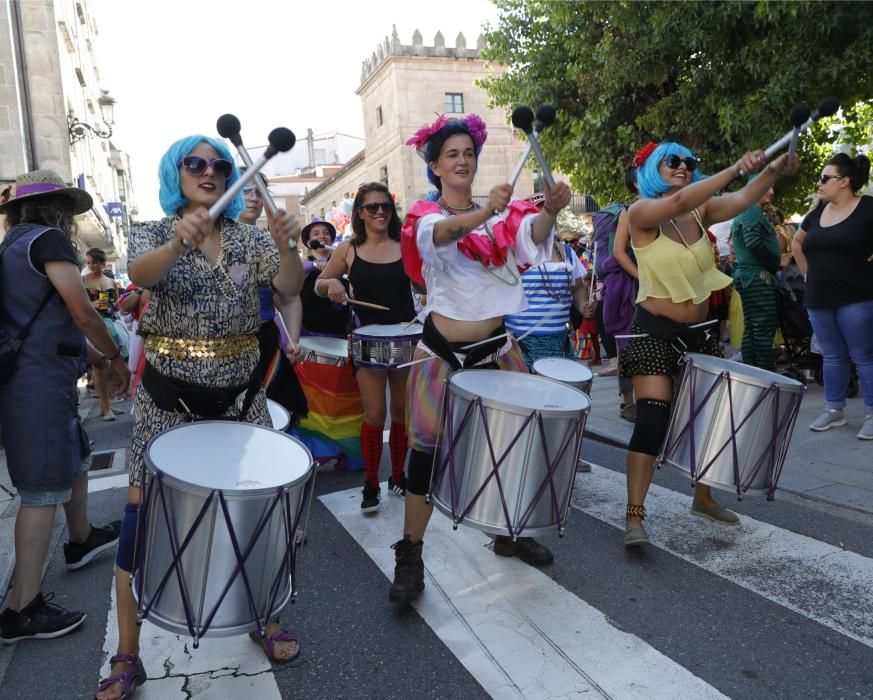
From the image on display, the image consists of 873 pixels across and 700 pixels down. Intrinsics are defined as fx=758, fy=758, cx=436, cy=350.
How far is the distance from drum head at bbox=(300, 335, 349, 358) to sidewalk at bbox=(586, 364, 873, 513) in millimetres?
2366

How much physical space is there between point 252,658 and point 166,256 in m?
1.57

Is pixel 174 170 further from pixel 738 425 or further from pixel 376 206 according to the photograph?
pixel 738 425

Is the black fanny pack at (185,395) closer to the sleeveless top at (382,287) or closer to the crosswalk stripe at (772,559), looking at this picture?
the sleeveless top at (382,287)

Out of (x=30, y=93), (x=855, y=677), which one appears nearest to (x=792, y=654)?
(x=855, y=677)

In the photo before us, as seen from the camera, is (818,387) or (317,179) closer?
(818,387)

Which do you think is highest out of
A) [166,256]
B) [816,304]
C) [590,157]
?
[590,157]

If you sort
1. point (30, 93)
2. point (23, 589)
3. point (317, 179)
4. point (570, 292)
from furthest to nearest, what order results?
point (317, 179) < point (30, 93) < point (570, 292) < point (23, 589)

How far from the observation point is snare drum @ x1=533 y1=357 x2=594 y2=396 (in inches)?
174

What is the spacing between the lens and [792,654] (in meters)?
2.73

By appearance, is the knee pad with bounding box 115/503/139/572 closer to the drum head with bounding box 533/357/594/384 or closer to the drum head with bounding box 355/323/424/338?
the drum head with bounding box 355/323/424/338

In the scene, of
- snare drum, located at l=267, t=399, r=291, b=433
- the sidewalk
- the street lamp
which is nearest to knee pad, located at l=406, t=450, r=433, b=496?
snare drum, located at l=267, t=399, r=291, b=433

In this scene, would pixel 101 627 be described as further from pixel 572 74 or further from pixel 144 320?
pixel 572 74

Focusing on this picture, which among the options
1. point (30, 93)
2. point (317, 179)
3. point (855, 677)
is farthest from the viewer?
point (317, 179)

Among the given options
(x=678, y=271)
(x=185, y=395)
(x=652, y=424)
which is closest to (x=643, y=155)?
(x=678, y=271)
